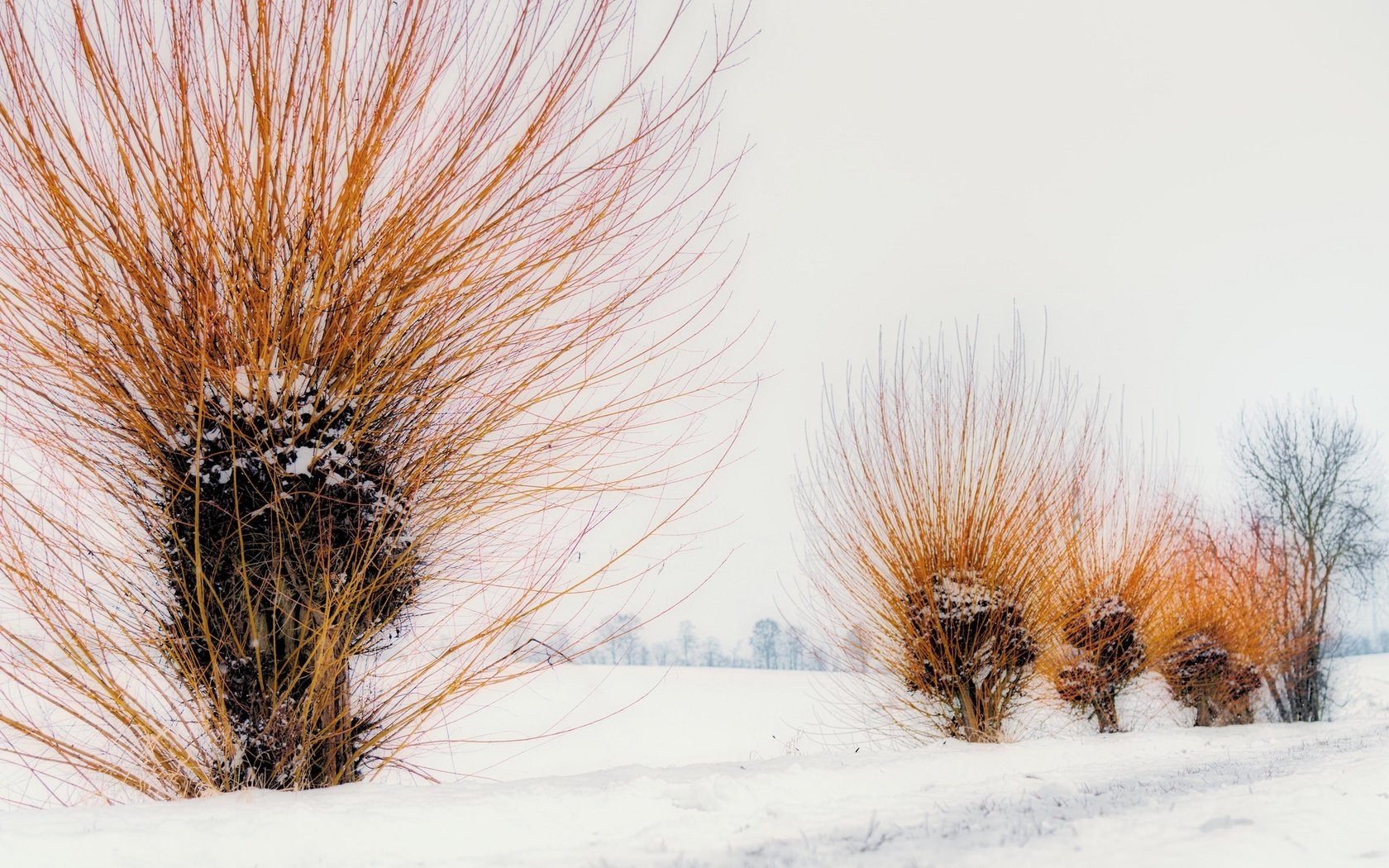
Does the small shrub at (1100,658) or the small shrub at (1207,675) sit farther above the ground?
the small shrub at (1100,658)

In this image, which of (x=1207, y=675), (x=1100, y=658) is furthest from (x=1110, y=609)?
(x=1207, y=675)

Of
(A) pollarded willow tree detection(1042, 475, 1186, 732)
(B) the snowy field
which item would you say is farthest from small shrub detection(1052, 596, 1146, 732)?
(B) the snowy field

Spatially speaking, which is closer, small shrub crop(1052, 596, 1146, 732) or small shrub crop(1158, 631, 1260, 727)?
small shrub crop(1052, 596, 1146, 732)

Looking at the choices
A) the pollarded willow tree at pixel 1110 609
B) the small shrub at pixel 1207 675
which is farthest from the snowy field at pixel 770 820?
the small shrub at pixel 1207 675

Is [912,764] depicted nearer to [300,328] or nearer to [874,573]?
[874,573]

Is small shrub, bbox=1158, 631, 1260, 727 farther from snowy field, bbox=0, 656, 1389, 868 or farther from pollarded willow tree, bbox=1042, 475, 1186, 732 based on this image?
snowy field, bbox=0, 656, 1389, 868

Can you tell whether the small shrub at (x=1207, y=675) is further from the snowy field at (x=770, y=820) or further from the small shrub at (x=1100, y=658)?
the snowy field at (x=770, y=820)

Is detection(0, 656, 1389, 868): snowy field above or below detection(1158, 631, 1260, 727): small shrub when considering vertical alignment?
above

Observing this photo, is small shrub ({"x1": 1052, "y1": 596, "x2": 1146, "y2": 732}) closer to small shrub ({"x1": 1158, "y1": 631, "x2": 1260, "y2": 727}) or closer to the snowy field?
small shrub ({"x1": 1158, "y1": 631, "x2": 1260, "y2": 727})

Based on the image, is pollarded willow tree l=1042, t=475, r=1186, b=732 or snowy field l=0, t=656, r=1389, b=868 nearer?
snowy field l=0, t=656, r=1389, b=868

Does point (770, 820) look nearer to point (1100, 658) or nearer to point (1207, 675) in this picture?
point (1100, 658)

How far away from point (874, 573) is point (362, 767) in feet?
18.7

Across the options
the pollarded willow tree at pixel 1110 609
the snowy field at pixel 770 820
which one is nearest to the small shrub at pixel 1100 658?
the pollarded willow tree at pixel 1110 609

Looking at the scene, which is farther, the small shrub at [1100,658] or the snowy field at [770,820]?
the small shrub at [1100,658]
